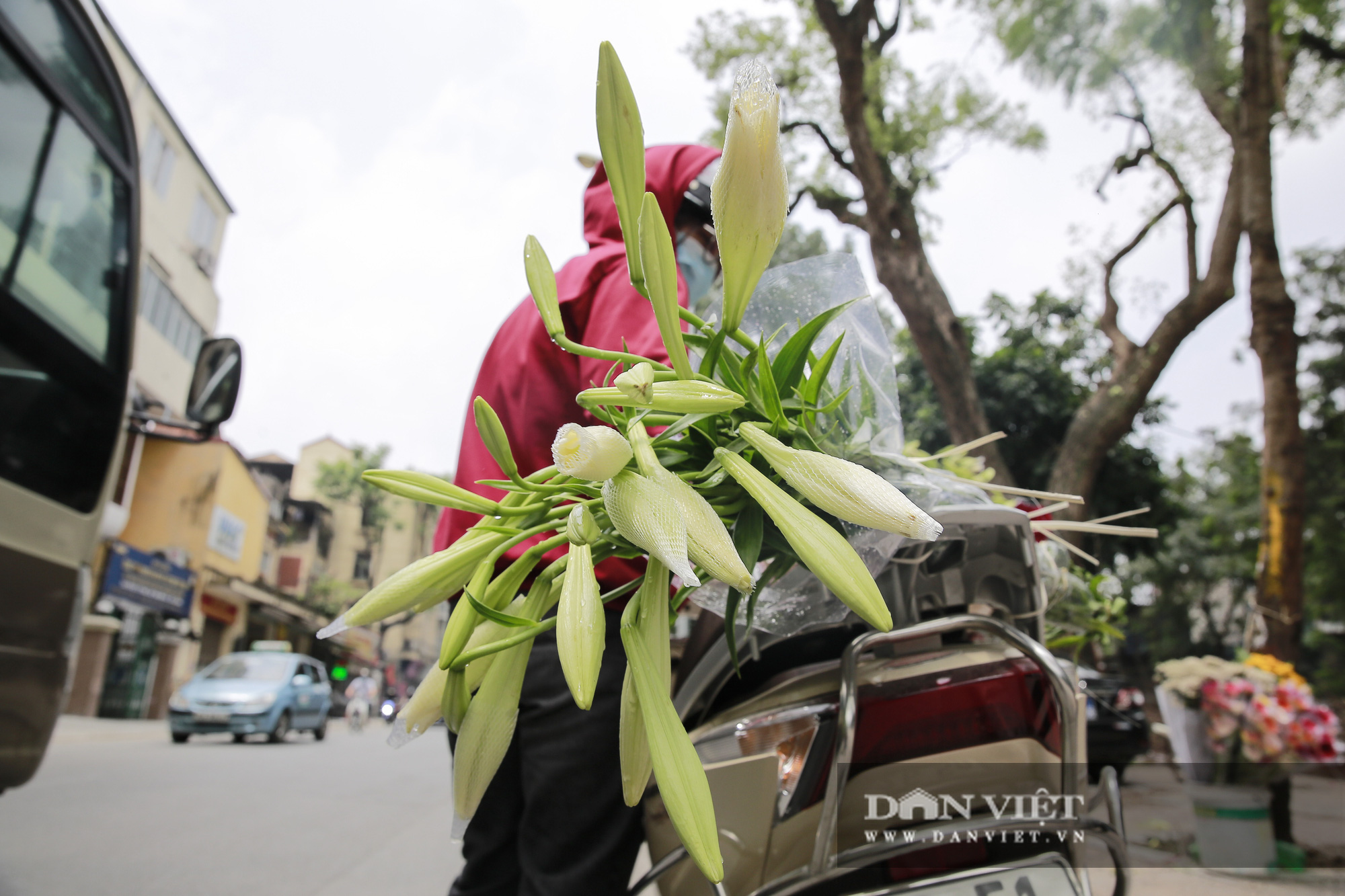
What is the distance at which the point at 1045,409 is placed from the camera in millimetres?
9734

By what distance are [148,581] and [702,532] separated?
18.7m

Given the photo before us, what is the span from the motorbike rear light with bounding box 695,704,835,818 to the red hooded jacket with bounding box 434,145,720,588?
30 cm

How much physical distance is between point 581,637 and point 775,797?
709 mm

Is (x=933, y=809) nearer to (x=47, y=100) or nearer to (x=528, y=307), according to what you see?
(x=528, y=307)

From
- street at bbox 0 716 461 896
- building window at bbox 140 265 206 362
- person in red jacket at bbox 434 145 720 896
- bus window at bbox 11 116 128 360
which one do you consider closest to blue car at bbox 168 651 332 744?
street at bbox 0 716 461 896

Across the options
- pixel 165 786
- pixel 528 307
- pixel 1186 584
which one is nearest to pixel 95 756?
pixel 165 786

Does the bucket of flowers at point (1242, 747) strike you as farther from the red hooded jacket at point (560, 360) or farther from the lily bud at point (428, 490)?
the lily bud at point (428, 490)

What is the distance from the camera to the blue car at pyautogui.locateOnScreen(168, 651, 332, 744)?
35.2 ft

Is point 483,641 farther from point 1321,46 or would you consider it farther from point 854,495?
point 1321,46

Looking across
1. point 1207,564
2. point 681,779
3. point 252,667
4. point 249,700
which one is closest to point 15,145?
point 681,779

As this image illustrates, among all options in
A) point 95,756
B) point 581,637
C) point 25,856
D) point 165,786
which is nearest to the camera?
point 581,637

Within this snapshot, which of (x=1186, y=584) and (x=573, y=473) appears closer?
(x=573, y=473)

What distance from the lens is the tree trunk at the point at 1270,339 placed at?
22.2ft

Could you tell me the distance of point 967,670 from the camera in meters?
1.13
